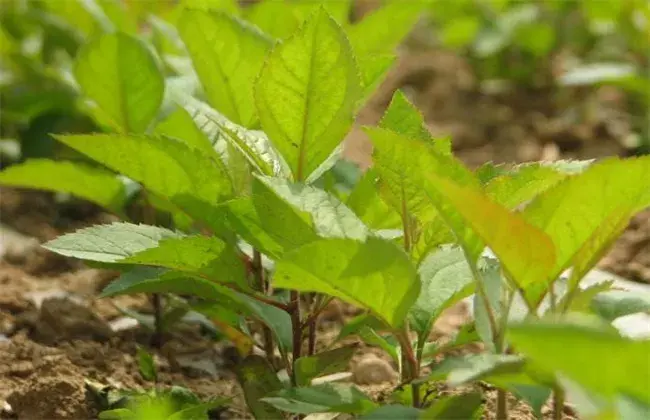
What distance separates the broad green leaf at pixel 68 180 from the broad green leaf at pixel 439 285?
0.78m

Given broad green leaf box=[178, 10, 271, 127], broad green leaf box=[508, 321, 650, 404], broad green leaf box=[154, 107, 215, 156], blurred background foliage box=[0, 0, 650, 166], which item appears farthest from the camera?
blurred background foliage box=[0, 0, 650, 166]

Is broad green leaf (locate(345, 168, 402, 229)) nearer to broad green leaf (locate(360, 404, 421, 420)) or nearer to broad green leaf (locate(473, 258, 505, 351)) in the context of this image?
broad green leaf (locate(473, 258, 505, 351))

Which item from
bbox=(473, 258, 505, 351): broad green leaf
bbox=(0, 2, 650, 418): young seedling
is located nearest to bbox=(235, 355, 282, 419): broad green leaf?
bbox=(0, 2, 650, 418): young seedling

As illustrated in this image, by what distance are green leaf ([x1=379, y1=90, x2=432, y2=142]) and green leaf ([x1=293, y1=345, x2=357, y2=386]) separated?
1.07 feet

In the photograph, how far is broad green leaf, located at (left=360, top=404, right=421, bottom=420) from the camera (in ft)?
4.24

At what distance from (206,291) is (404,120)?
414 millimetres

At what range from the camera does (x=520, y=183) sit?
1420mm

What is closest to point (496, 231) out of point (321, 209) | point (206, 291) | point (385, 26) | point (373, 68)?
point (321, 209)

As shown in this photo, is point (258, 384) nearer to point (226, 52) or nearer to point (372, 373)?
point (372, 373)

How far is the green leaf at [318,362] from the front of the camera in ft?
5.12

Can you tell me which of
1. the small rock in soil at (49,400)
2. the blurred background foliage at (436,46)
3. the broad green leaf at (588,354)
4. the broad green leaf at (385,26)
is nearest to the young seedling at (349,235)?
the broad green leaf at (588,354)

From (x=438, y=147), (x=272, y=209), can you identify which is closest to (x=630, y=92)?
(x=438, y=147)

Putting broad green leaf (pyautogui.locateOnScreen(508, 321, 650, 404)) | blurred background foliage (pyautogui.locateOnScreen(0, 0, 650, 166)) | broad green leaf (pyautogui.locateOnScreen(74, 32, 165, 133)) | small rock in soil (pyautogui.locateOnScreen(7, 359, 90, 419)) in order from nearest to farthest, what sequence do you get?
broad green leaf (pyautogui.locateOnScreen(508, 321, 650, 404))
small rock in soil (pyautogui.locateOnScreen(7, 359, 90, 419))
broad green leaf (pyautogui.locateOnScreen(74, 32, 165, 133))
blurred background foliage (pyautogui.locateOnScreen(0, 0, 650, 166))

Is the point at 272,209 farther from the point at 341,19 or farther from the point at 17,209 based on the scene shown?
the point at 17,209
